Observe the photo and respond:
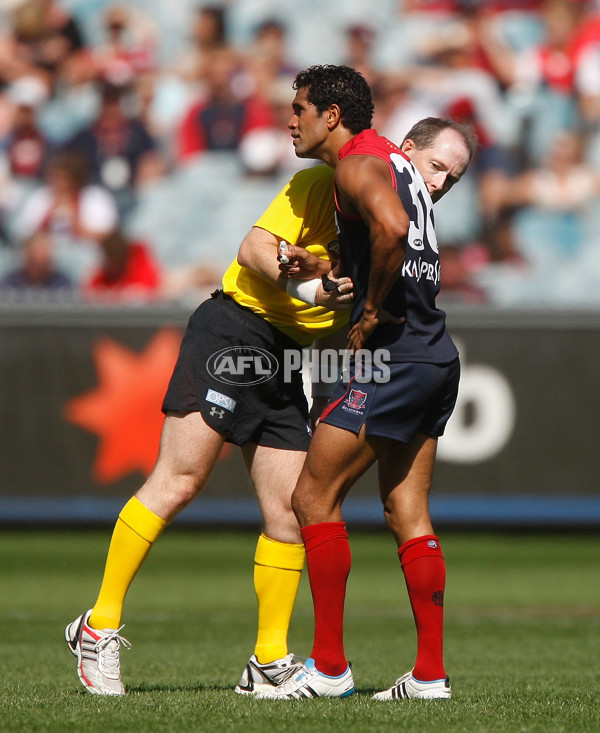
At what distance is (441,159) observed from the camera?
403 cm

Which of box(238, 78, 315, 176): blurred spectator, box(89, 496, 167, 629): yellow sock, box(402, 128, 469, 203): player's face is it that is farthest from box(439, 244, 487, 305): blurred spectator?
box(89, 496, 167, 629): yellow sock

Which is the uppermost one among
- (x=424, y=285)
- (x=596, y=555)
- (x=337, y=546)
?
(x=424, y=285)

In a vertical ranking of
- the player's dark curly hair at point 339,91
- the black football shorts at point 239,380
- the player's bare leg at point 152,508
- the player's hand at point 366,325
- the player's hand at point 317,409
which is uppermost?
the player's dark curly hair at point 339,91

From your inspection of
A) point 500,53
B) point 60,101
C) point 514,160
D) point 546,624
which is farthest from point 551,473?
point 60,101

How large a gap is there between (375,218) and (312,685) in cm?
162

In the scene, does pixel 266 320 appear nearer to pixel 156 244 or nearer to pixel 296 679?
pixel 296 679

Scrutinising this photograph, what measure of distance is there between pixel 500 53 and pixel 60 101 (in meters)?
5.39

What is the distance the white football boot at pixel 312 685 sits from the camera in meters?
3.86

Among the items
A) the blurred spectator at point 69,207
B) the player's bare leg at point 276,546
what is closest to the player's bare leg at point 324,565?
the player's bare leg at point 276,546

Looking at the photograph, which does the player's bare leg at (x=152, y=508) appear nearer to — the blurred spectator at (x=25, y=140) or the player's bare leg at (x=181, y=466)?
the player's bare leg at (x=181, y=466)

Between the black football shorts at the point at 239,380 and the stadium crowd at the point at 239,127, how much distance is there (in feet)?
26.0

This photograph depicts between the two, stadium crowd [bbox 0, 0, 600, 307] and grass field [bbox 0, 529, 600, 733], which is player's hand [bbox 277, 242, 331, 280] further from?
stadium crowd [bbox 0, 0, 600, 307]

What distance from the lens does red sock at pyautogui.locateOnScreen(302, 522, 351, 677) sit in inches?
152

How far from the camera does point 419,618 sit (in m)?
3.88
